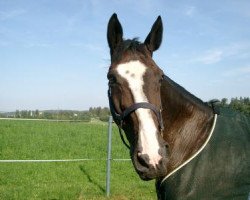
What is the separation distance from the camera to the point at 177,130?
2.95 meters

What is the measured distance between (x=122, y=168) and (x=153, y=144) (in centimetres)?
832

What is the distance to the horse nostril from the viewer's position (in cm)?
241

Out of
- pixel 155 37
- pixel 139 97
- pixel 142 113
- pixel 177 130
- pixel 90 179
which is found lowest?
pixel 90 179

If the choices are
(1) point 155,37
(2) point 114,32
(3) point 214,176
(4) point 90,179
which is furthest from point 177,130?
(4) point 90,179

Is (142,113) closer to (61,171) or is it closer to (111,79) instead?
(111,79)

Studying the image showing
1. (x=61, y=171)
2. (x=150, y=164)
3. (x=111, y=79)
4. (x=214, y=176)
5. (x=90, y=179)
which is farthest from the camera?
(x=61, y=171)

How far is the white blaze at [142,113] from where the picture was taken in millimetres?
2432

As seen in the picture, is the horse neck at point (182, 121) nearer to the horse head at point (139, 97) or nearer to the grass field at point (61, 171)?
the horse head at point (139, 97)

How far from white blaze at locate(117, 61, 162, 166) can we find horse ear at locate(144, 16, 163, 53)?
0.37m

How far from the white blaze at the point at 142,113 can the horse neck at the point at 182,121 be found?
0.36m

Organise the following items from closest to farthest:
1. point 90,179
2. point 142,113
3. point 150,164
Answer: point 150,164
point 142,113
point 90,179

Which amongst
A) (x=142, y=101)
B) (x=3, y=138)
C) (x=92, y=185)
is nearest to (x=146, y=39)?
(x=142, y=101)

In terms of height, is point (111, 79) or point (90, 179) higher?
point (111, 79)

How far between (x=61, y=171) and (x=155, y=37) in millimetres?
7211
